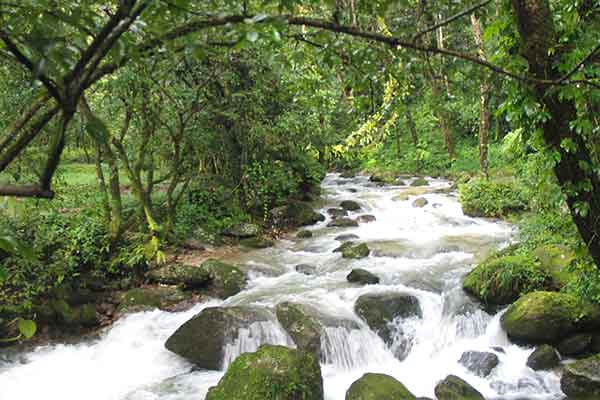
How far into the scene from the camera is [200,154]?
419 inches

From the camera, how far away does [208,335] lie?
20.9 ft

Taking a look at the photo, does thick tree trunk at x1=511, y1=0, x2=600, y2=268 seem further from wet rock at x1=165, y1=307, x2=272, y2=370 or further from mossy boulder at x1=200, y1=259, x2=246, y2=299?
mossy boulder at x1=200, y1=259, x2=246, y2=299

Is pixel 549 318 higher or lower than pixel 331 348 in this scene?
higher

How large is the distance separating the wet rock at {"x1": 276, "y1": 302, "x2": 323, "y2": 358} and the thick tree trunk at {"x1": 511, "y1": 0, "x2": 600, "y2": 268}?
4.16 metres

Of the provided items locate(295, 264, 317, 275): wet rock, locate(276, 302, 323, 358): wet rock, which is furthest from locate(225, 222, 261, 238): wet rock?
locate(276, 302, 323, 358): wet rock

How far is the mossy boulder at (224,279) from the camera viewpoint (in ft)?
26.8

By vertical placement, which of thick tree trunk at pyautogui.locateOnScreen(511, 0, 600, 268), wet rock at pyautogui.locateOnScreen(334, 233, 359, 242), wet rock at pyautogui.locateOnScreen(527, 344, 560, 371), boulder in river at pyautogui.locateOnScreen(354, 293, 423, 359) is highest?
thick tree trunk at pyautogui.locateOnScreen(511, 0, 600, 268)

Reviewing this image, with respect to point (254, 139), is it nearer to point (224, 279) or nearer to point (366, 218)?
point (224, 279)

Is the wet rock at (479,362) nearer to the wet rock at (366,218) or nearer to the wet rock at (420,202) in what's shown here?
the wet rock at (366,218)

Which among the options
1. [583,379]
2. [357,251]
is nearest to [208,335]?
[357,251]

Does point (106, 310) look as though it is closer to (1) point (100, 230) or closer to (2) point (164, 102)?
(1) point (100, 230)

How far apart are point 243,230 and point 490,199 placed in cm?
707

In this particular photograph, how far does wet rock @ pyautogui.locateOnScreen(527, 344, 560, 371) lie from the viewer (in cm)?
556

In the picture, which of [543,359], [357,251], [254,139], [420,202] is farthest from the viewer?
[420,202]
